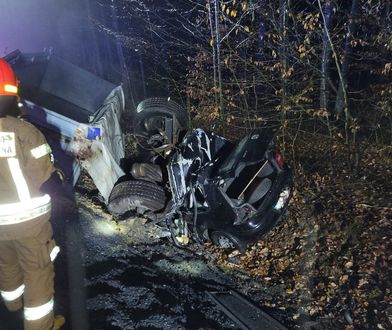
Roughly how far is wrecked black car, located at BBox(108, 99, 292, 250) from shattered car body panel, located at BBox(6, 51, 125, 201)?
48 centimetres

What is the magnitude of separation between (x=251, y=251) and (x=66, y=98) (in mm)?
4997

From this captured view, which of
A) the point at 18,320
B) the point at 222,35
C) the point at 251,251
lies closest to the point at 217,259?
the point at 251,251

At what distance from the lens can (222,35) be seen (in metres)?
7.36

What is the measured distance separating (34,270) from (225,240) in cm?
255

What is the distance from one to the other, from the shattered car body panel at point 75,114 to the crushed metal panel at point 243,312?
2214 mm

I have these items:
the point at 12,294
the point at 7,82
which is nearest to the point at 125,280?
the point at 12,294

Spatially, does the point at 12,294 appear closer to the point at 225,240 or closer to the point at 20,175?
the point at 20,175

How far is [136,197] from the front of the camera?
4957 mm

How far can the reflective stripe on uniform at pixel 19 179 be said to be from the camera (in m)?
2.71

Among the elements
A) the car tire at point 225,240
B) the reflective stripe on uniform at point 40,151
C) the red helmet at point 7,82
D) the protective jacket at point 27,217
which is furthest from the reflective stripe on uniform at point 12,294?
the car tire at point 225,240

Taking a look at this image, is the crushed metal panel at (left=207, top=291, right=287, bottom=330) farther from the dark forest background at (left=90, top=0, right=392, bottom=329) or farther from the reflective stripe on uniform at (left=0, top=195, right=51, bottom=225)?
the reflective stripe on uniform at (left=0, top=195, right=51, bottom=225)

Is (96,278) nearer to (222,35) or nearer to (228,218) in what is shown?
(228,218)

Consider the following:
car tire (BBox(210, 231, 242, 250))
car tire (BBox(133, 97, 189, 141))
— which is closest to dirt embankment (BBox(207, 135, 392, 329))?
car tire (BBox(210, 231, 242, 250))

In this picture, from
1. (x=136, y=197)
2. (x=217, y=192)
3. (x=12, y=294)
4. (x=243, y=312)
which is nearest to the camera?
(x=12, y=294)
